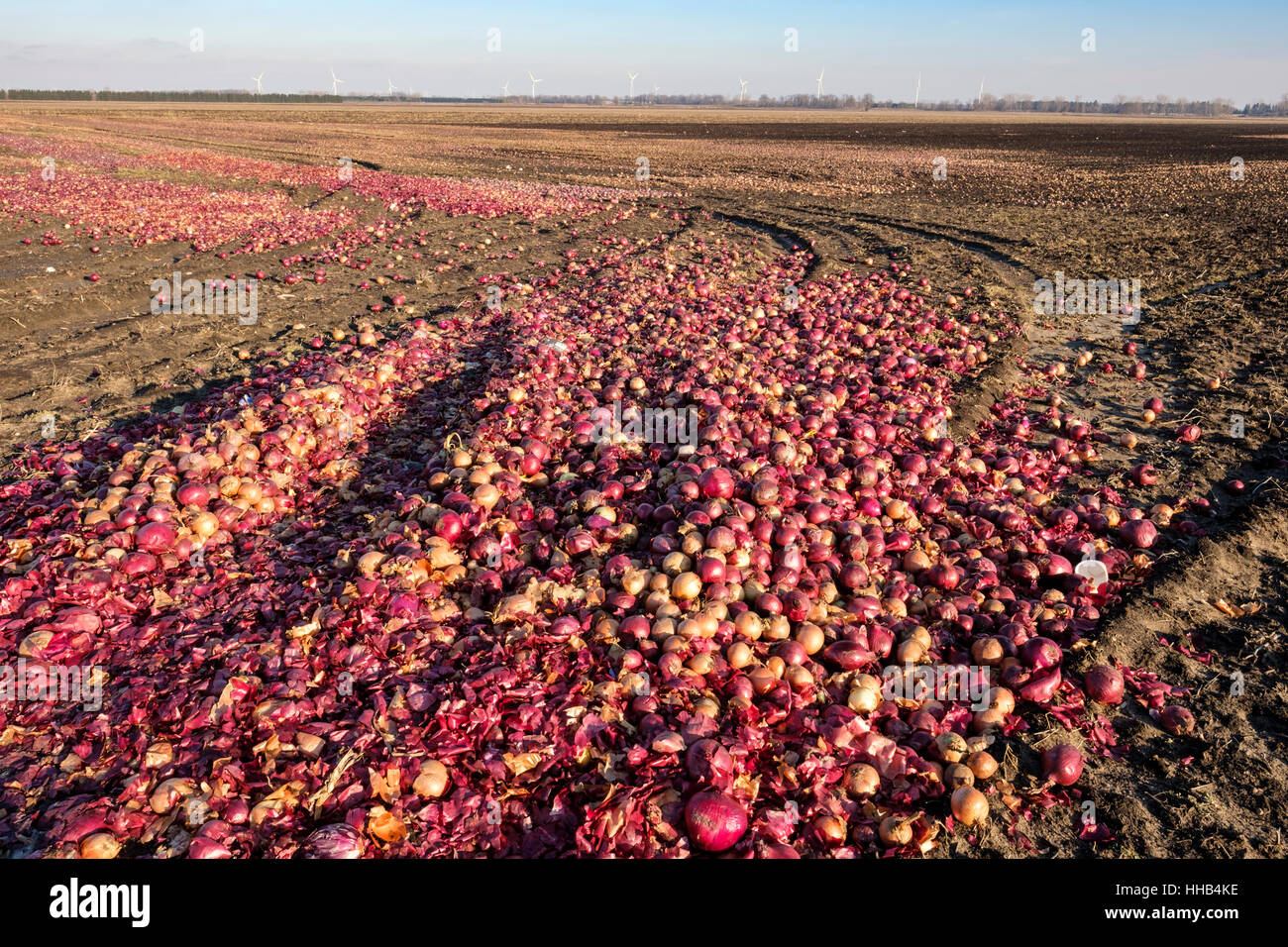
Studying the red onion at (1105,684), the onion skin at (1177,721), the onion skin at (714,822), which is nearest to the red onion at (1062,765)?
the red onion at (1105,684)

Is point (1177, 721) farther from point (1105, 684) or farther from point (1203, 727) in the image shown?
point (1105, 684)

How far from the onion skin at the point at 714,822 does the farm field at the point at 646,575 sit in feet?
0.06

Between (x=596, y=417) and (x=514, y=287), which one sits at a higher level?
(x=514, y=287)

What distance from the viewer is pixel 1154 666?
4.46m

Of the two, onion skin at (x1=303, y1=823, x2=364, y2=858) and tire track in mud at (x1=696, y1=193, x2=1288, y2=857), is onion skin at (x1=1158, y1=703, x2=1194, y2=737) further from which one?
onion skin at (x1=303, y1=823, x2=364, y2=858)

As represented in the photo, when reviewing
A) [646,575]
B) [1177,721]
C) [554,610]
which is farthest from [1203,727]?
[554,610]

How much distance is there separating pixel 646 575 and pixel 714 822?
184cm

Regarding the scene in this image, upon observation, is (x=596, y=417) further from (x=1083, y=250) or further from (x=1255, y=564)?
(x=1083, y=250)

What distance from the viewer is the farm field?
3.46 meters

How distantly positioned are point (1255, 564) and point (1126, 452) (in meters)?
2.07

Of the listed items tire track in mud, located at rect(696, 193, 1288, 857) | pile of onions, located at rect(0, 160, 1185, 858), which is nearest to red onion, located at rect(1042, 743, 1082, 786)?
pile of onions, located at rect(0, 160, 1185, 858)

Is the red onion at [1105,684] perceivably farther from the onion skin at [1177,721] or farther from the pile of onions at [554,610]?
the onion skin at [1177,721]

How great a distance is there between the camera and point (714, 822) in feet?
10.5
